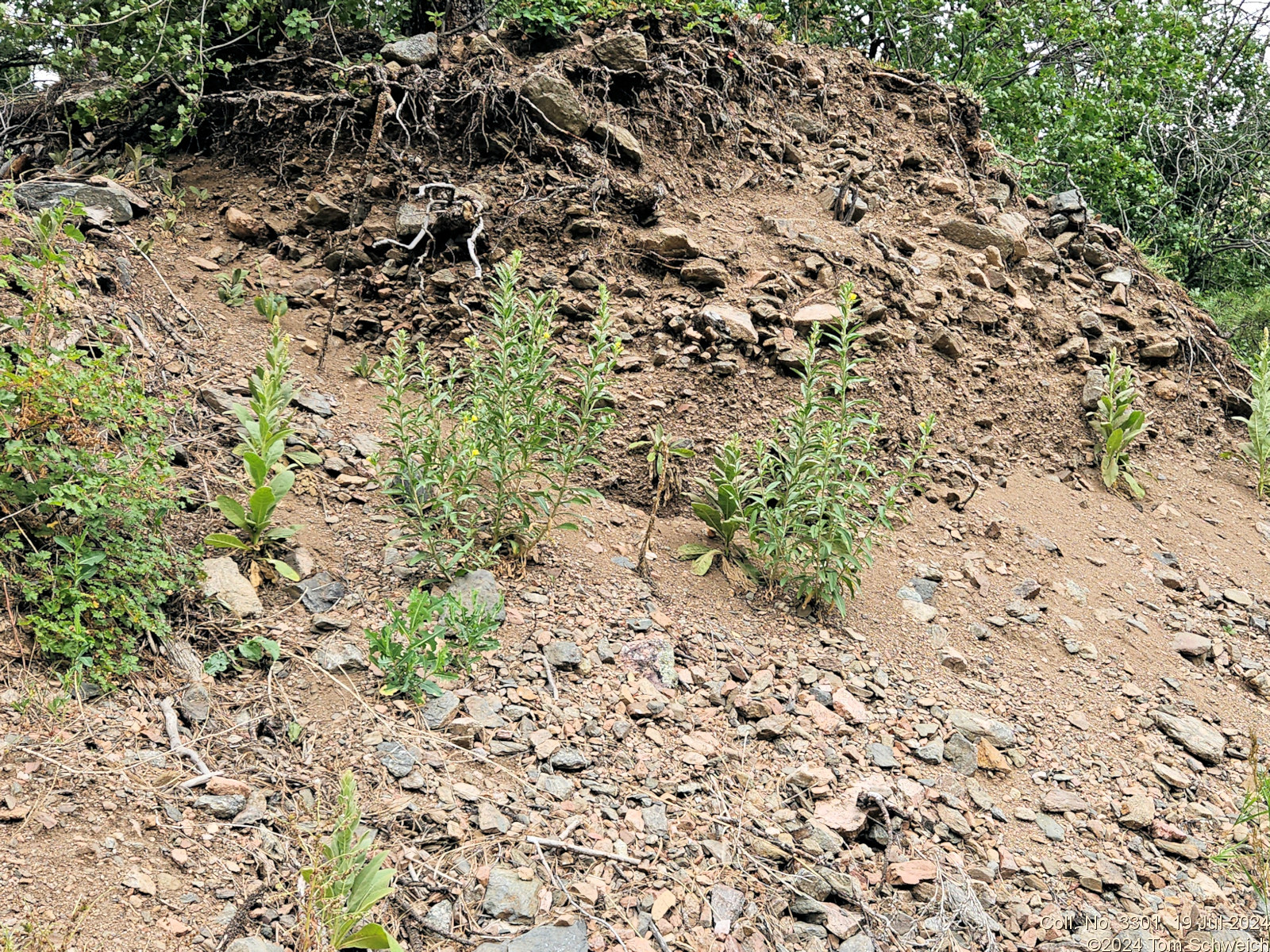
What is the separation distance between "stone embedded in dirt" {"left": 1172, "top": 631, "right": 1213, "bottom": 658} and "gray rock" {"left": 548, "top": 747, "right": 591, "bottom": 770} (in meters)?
3.28

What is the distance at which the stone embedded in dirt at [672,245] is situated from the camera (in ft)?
17.5

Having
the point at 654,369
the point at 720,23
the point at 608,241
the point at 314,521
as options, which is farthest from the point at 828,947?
the point at 720,23

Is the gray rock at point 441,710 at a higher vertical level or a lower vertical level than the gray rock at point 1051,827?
lower

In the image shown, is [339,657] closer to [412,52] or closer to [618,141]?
[618,141]

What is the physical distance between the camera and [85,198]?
5.07 meters

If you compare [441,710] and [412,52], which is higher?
[412,52]

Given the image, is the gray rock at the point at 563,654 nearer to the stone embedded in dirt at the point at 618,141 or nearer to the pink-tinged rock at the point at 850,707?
the pink-tinged rock at the point at 850,707

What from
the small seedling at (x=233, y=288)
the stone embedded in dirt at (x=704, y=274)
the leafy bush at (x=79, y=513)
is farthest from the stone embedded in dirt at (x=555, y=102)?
the leafy bush at (x=79, y=513)

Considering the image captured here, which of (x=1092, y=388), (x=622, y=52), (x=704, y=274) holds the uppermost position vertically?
(x=622, y=52)

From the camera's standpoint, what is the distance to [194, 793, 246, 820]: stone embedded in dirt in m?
2.45

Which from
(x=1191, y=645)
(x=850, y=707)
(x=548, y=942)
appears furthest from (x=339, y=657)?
(x=1191, y=645)

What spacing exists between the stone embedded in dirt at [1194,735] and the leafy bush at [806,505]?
4.69 ft

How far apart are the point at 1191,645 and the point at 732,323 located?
2.92 meters

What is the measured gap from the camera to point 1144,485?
A: 5.80m
